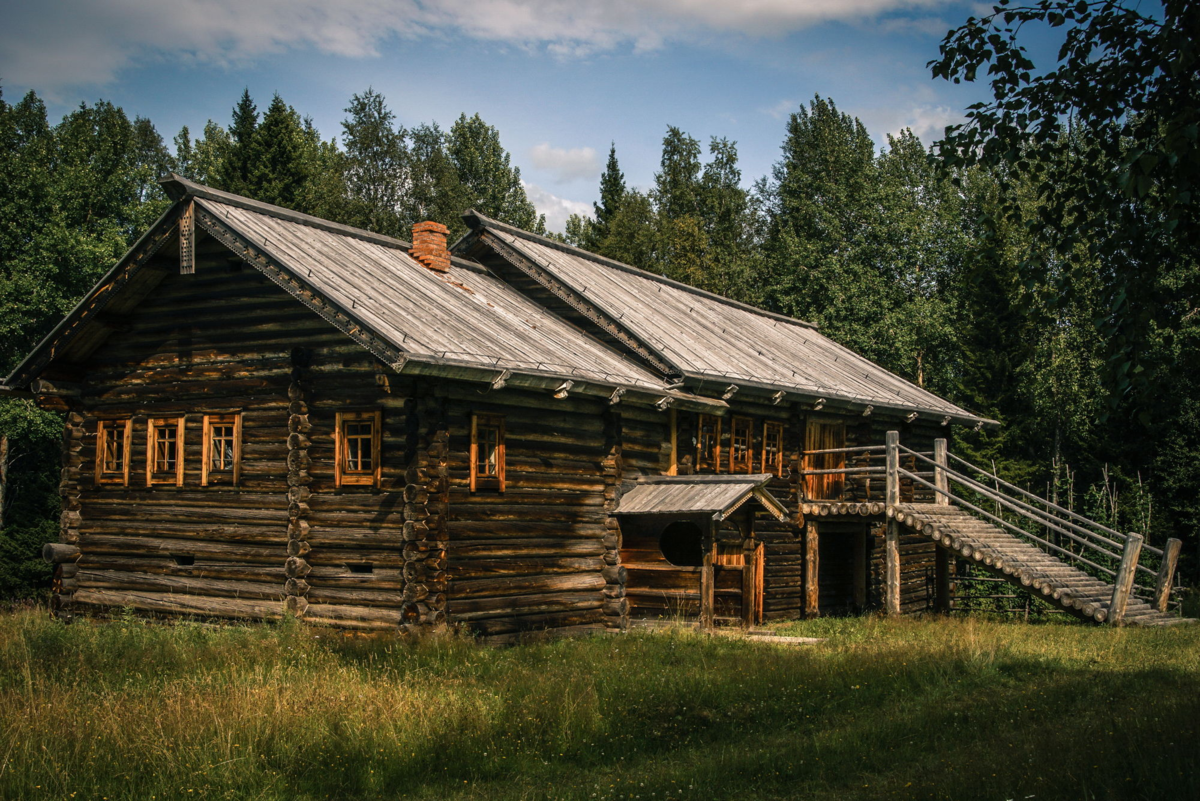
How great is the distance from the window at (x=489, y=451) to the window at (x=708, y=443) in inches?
227

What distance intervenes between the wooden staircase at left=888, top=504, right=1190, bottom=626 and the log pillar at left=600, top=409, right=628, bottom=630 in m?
6.50

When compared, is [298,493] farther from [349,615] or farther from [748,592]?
[748,592]

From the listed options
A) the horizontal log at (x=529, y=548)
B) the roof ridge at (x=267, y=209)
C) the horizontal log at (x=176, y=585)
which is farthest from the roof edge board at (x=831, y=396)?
the horizontal log at (x=176, y=585)

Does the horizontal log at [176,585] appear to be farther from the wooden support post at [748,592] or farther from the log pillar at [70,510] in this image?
the wooden support post at [748,592]

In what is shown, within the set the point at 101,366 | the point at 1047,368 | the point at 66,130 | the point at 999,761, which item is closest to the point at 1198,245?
the point at 999,761

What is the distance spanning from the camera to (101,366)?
1953cm

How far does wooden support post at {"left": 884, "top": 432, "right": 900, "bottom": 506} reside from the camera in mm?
22266

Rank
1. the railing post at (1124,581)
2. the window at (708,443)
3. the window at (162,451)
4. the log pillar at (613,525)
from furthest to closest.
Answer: the window at (708,443)
the railing post at (1124,581)
the log pillar at (613,525)
the window at (162,451)

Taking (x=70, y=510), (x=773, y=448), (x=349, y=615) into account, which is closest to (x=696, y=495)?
(x=773, y=448)

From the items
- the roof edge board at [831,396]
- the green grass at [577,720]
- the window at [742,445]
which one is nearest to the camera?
the green grass at [577,720]

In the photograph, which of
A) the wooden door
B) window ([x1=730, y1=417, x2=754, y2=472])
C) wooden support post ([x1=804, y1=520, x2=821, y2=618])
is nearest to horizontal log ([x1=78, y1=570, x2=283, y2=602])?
window ([x1=730, y1=417, x2=754, y2=472])

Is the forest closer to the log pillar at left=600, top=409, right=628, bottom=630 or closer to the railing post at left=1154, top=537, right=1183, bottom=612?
the railing post at left=1154, top=537, right=1183, bottom=612

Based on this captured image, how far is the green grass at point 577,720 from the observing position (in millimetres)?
8539

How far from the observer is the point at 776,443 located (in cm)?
2395
